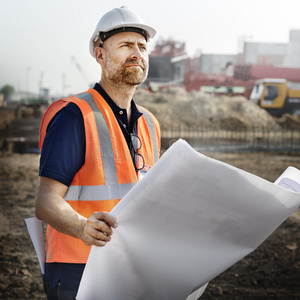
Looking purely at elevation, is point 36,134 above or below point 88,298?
below

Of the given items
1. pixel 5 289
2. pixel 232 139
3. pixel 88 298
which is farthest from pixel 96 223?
pixel 232 139

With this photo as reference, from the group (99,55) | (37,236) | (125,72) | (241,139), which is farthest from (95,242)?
(241,139)

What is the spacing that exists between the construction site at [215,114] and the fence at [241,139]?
5 centimetres

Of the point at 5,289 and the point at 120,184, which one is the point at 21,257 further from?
the point at 120,184

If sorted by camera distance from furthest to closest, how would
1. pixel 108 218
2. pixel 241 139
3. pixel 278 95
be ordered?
pixel 278 95, pixel 241 139, pixel 108 218

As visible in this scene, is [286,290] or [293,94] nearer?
[286,290]

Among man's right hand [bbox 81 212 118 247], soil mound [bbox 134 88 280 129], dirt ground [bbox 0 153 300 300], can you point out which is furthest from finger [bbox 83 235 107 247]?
soil mound [bbox 134 88 280 129]

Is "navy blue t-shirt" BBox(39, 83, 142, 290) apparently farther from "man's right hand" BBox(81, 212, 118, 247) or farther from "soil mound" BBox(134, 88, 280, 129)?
"soil mound" BBox(134, 88, 280, 129)

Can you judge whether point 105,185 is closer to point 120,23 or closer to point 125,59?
point 125,59

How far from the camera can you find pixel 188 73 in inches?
930

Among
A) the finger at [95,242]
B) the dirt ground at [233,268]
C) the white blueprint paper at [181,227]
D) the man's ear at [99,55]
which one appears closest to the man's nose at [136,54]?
the man's ear at [99,55]

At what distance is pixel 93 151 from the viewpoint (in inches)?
53.6

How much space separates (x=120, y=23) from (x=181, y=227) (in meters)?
0.74

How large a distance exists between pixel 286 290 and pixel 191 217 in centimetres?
358
